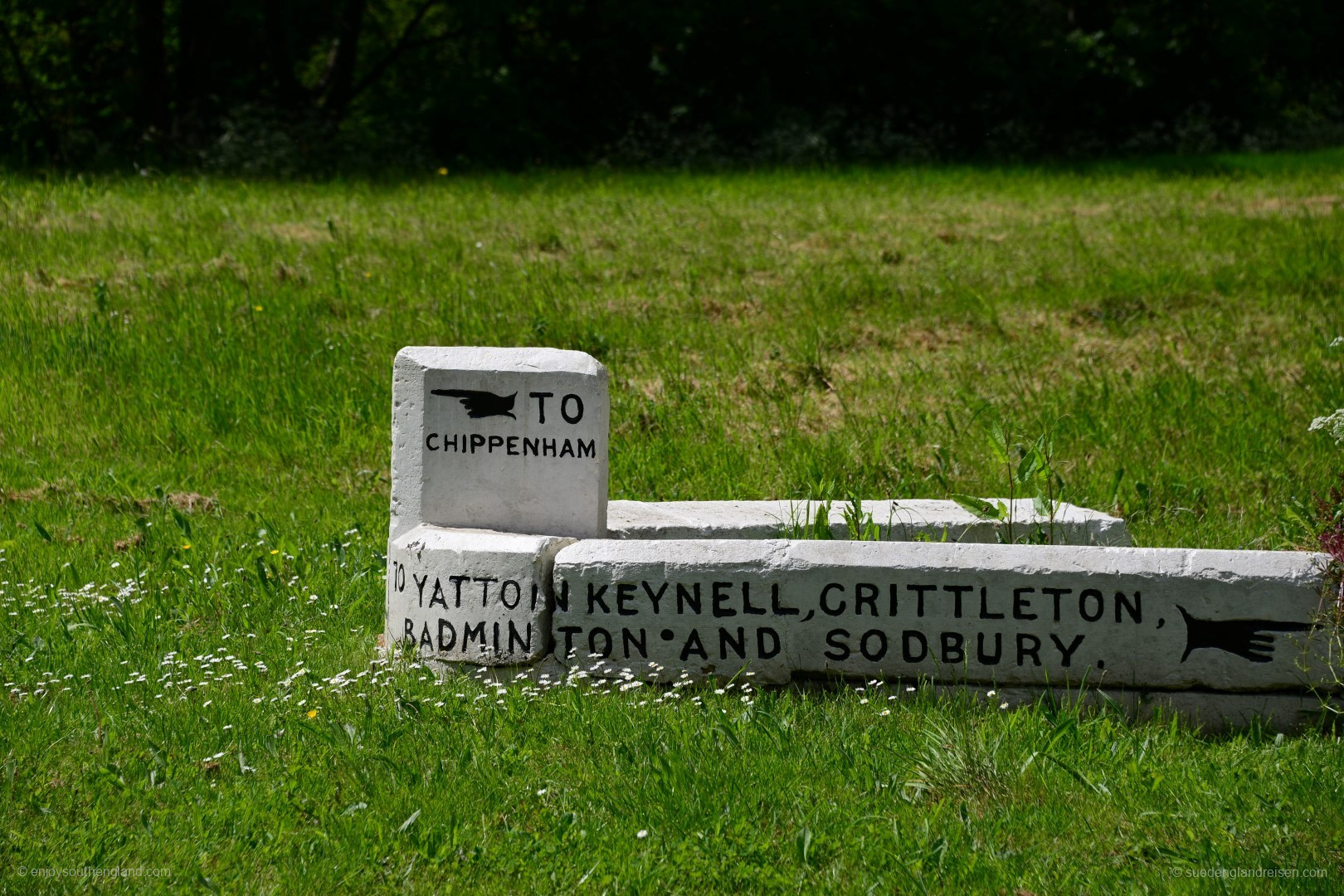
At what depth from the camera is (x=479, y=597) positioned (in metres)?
4.40

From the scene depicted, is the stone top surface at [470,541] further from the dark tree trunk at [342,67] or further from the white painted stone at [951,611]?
the dark tree trunk at [342,67]

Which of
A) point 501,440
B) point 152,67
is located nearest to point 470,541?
point 501,440

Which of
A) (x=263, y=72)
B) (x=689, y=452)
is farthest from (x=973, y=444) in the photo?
(x=263, y=72)

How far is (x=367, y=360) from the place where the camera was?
790 cm

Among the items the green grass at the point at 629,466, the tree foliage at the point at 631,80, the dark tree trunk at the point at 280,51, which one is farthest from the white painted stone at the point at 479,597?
the dark tree trunk at the point at 280,51

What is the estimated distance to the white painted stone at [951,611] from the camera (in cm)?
409

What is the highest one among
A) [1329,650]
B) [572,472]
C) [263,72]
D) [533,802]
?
[263,72]

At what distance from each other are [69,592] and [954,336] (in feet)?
18.1

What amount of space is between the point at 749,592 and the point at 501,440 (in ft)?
3.63

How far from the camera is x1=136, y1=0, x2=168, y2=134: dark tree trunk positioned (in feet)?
46.9

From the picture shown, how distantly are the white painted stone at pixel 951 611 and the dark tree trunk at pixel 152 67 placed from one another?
39.6ft

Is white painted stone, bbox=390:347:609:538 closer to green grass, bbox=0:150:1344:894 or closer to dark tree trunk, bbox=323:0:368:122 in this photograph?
green grass, bbox=0:150:1344:894

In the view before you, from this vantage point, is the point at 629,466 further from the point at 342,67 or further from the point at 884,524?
the point at 342,67

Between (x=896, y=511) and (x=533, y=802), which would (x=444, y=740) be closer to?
(x=533, y=802)
